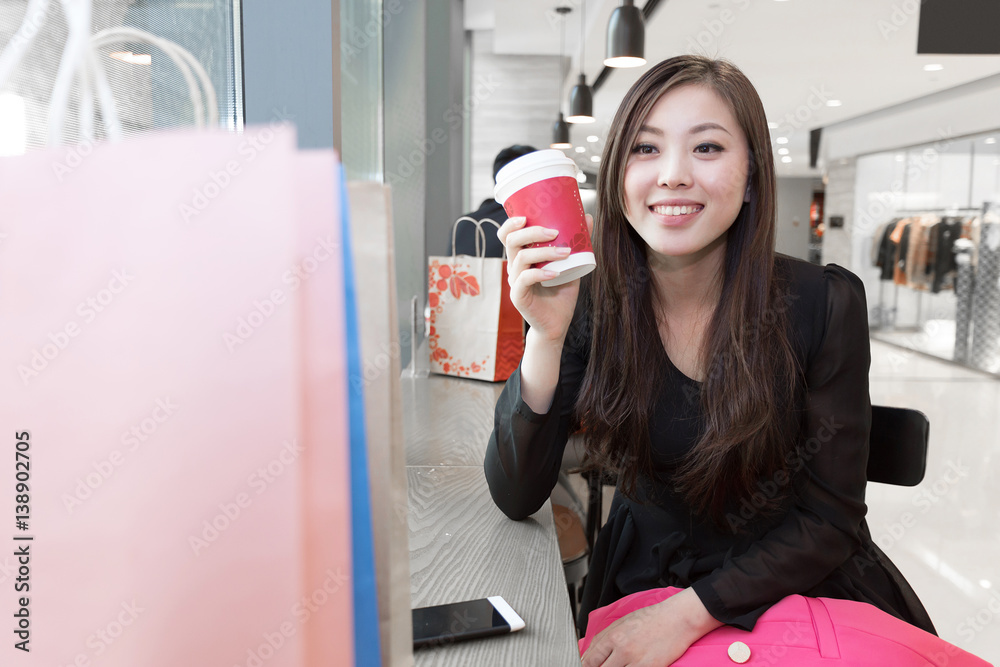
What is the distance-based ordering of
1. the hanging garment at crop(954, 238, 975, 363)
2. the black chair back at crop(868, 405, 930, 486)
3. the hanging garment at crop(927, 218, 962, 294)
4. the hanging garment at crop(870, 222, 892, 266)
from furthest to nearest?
the hanging garment at crop(870, 222, 892, 266) → the hanging garment at crop(927, 218, 962, 294) → the hanging garment at crop(954, 238, 975, 363) → the black chair back at crop(868, 405, 930, 486)

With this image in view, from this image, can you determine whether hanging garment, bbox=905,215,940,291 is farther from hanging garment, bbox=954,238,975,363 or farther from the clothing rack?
hanging garment, bbox=954,238,975,363

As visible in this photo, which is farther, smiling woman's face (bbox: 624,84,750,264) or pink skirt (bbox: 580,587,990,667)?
smiling woman's face (bbox: 624,84,750,264)

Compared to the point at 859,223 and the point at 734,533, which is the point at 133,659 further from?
the point at 859,223

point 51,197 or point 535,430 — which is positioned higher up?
point 51,197

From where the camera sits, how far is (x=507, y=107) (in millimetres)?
6766

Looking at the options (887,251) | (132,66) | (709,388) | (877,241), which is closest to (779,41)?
(887,251)

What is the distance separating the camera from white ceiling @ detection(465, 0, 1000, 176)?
5.30 meters

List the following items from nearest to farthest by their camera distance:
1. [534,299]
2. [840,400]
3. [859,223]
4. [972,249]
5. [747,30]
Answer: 1. [534,299]
2. [840,400]
3. [747,30]
4. [972,249]
5. [859,223]

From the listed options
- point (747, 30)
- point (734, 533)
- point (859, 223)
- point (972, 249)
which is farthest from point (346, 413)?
point (859, 223)

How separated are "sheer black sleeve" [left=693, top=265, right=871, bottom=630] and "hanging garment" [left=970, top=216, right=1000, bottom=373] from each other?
740 cm

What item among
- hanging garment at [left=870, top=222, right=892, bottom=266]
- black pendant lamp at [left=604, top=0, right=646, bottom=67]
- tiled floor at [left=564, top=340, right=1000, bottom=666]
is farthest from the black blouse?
hanging garment at [left=870, top=222, right=892, bottom=266]

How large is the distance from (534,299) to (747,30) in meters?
5.91

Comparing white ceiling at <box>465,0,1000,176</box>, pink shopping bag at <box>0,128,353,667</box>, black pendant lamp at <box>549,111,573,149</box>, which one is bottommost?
pink shopping bag at <box>0,128,353,667</box>

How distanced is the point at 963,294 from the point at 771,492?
8.13 metres
